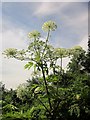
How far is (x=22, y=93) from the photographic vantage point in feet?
18.8

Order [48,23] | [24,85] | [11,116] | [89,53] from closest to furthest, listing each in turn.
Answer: [11,116] < [24,85] < [48,23] < [89,53]

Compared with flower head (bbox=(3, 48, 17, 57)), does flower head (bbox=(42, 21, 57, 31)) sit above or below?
above

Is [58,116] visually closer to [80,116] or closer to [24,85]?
[80,116]

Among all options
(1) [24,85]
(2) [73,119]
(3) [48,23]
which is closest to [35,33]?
(3) [48,23]

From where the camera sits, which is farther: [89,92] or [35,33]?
[35,33]

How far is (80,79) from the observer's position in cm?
595

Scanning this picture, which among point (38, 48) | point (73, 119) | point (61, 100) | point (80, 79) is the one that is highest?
point (38, 48)

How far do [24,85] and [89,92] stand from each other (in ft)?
4.54

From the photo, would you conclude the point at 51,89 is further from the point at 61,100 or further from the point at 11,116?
the point at 11,116

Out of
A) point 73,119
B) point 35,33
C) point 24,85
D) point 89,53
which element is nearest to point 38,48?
point 35,33

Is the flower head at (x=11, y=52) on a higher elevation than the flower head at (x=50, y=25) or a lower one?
lower

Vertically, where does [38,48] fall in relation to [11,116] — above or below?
above

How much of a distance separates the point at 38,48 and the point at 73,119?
1.67 meters

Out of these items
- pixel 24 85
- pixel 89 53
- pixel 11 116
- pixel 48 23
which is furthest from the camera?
pixel 89 53
